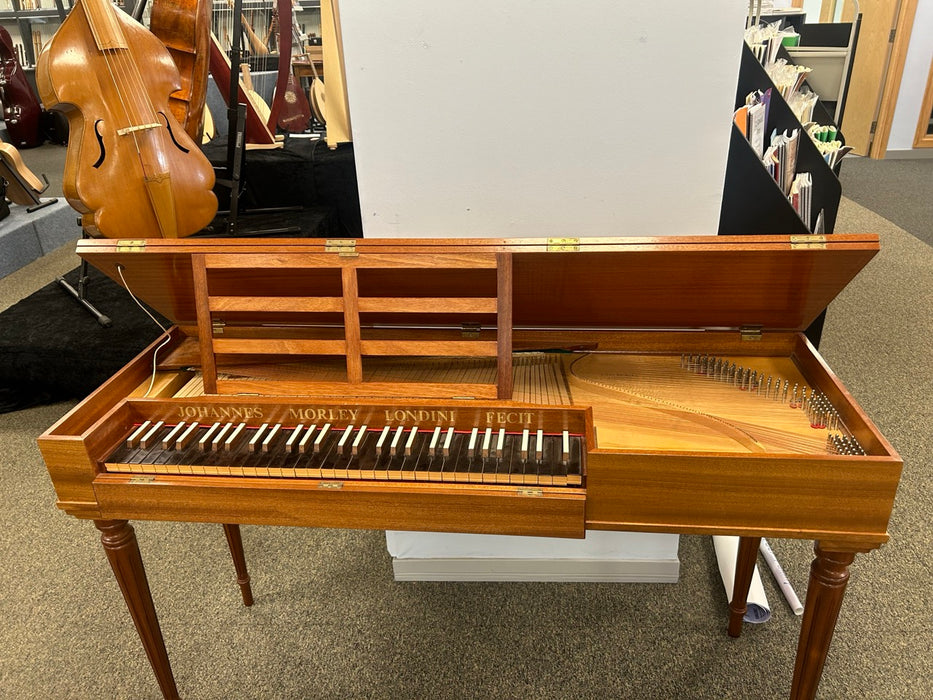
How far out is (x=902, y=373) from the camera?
3.07 m

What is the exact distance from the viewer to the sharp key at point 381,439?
4.16ft

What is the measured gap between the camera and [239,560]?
1879 mm

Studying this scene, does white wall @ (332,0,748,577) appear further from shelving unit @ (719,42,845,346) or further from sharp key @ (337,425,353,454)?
sharp key @ (337,425,353,454)

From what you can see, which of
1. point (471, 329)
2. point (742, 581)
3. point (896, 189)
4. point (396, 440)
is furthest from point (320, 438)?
point (896, 189)

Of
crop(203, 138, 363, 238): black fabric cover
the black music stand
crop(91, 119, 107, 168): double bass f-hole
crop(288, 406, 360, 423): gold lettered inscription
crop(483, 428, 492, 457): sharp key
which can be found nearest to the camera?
crop(483, 428, 492, 457): sharp key

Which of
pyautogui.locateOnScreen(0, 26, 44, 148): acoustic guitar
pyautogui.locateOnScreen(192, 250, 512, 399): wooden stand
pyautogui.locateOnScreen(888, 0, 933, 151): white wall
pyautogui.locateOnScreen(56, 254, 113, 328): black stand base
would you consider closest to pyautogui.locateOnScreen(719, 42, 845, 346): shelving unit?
pyautogui.locateOnScreen(192, 250, 512, 399): wooden stand

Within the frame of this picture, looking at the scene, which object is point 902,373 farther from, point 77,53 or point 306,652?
point 77,53

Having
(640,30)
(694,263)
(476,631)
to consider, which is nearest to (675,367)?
(694,263)

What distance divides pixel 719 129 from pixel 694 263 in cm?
55

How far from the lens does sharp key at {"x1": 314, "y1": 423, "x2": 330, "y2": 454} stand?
1.28m

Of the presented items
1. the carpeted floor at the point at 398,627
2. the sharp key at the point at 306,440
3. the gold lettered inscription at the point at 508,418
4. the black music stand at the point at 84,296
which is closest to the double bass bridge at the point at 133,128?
the black music stand at the point at 84,296

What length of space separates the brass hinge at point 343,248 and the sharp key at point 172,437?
1.47ft

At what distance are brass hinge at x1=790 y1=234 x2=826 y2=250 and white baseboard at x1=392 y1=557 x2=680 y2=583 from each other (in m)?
1.07

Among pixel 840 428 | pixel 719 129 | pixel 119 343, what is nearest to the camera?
pixel 840 428
